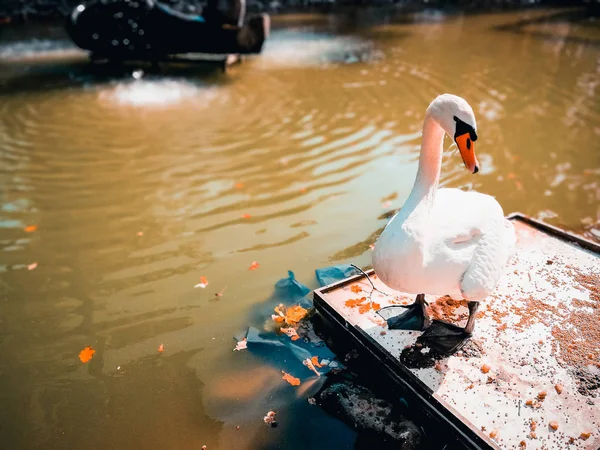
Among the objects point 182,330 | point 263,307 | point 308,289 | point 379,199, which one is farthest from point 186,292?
point 379,199

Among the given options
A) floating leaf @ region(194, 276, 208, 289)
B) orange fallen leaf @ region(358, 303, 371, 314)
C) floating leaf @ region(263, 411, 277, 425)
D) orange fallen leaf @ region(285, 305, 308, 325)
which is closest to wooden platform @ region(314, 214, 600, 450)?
orange fallen leaf @ region(358, 303, 371, 314)

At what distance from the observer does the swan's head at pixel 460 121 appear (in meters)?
2.61

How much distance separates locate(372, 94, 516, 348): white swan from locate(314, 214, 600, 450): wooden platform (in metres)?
0.46

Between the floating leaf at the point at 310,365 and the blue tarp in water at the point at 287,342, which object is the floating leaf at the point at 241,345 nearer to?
the blue tarp in water at the point at 287,342

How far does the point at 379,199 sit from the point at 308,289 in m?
1.72

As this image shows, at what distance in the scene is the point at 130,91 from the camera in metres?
8.80

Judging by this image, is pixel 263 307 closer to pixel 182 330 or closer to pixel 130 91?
pixel 182 330

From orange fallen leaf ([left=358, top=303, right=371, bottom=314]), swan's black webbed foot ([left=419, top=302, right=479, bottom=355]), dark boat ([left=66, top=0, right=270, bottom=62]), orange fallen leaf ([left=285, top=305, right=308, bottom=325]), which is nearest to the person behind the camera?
swan's black webbed foot ([left=419, top=302, right=479, bottom=355])

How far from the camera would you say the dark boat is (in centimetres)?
926

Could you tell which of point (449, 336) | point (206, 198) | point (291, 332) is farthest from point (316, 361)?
point (206, 198)

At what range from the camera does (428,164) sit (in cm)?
284

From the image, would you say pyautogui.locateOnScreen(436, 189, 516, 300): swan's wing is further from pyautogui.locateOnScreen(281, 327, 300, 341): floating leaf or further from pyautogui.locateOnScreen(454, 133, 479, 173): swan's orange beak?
pyautogui.locateOnScreen(281, 327, 300, 341): floating leaf

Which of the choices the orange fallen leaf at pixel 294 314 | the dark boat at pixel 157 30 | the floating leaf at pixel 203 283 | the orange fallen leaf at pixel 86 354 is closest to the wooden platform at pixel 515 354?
the orange fallen leaf at pixel 294 314

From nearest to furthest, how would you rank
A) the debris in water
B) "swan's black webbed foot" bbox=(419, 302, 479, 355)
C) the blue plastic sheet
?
the debris in water → "swan's black webbed foot" bbox=(419, 302, 479, 355) → the blue plastic sheet
